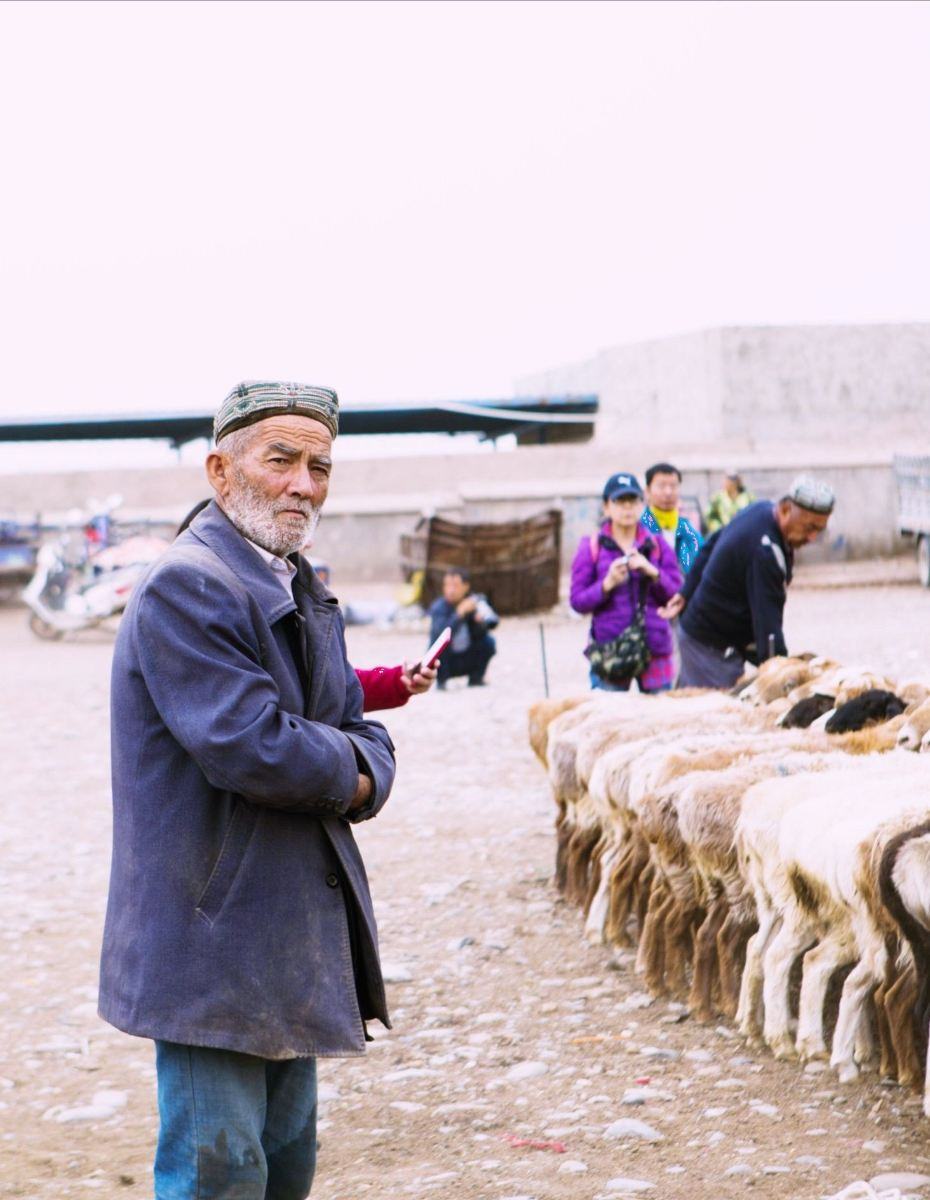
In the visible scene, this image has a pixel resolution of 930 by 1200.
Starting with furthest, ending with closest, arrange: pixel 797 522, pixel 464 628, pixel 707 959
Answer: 1. pixel 464 628
2. pixel 797 522
3. pixel 707 959

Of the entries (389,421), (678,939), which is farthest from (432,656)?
(389,421)

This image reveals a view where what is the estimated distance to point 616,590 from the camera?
808cm

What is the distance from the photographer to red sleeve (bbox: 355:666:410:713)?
3184 millimetres

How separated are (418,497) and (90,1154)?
21.0 meters

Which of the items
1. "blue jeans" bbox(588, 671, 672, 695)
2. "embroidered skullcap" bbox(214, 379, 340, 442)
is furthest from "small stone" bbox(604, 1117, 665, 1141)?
"blue jeans" bbox(588, 671, 672, 695)

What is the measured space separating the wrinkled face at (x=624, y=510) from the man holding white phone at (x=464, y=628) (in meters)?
6.55

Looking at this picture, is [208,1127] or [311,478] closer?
[208,1127]

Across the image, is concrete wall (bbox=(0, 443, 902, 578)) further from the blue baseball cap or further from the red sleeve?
the red sleeve

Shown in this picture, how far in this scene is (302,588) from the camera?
9.75 ft

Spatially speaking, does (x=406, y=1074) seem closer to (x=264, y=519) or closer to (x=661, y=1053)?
(x=661, y=1053)

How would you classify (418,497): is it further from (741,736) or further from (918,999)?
(918,999)

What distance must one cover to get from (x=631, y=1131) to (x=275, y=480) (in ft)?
8.07

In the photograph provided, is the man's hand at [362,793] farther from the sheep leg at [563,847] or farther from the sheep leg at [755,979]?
the sheep leg at [563,847]

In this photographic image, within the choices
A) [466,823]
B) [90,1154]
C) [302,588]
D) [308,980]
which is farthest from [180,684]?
[466,823]
